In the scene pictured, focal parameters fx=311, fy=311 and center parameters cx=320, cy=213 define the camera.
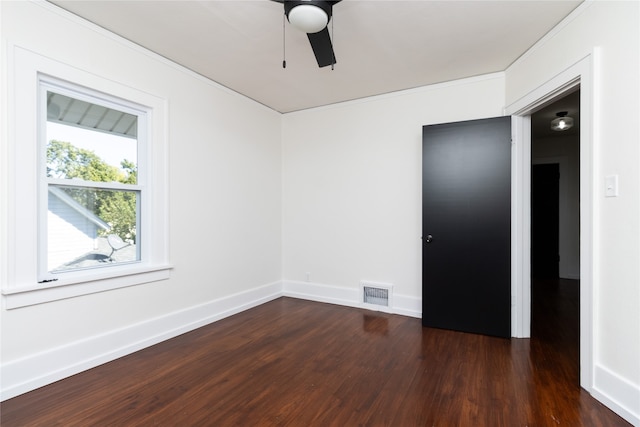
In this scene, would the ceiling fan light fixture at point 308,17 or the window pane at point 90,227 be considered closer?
the ceiling fan light fixture at point 308,17

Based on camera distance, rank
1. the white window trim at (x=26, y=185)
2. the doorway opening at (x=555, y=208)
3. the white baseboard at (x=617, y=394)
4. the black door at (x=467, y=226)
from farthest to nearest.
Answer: the doorway opening at (x=555, y=208), the black door at (x=467, y=226), the white window trim at (x=26, y=185), the white baseboard at (x=617, y=394)

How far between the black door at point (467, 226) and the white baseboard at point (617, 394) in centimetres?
98

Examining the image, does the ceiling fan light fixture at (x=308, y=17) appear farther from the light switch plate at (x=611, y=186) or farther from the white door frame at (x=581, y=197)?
the light switch plate at (x=611, y=186)

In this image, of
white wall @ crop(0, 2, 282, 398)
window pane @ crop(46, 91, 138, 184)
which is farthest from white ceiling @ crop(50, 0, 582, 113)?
window pane @ crop(46, 91, 138, 184)

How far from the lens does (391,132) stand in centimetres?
382

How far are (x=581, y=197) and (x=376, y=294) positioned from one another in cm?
237

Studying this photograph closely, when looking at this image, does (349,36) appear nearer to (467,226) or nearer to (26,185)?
(467,226)

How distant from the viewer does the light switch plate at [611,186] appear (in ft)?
6.27

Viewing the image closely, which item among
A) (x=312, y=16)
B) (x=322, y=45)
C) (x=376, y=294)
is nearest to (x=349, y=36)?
(x=322, y=45)

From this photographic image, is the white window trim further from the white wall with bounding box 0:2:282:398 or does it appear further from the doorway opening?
the doorway opening

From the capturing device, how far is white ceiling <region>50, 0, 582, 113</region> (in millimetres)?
2203

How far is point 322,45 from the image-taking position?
218 centimetres

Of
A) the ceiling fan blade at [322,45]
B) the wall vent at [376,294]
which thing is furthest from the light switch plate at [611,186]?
the wall vent at [376,294]

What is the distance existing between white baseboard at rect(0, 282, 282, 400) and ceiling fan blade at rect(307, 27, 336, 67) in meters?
2.69
